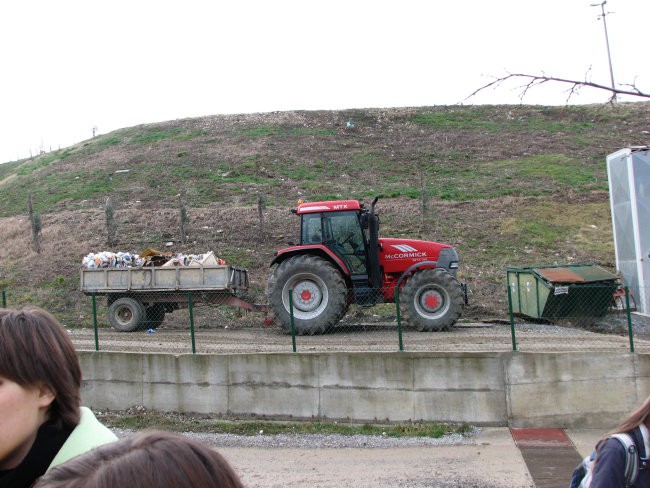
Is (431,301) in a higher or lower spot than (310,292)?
lower

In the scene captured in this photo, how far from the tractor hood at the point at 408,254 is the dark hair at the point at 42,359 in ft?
39.8

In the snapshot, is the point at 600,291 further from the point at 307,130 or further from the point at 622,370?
the point at 307,130

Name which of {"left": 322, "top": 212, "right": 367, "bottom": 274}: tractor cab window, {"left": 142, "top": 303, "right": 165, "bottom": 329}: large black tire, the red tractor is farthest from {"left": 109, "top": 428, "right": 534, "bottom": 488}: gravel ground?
{"left": 142, "top": 303, "right": 165, "bottom": 329}: large black tire

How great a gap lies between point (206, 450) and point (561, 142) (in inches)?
1518

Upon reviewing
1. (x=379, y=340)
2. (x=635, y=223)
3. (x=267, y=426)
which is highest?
(x=635, y=223)

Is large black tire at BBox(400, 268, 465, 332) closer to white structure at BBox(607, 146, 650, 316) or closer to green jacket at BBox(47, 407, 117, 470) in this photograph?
white structure at BBox(607, 146, 650, 316)

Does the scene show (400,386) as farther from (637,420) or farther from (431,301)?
(637,420)

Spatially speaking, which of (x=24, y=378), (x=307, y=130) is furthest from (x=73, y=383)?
(x=307, y=130)

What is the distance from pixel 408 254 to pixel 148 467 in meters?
13.2

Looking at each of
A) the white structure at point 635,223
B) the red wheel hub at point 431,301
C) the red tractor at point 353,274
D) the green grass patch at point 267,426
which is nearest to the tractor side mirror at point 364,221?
the red tractor at point 353,274

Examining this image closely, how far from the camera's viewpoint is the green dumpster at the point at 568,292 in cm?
1409

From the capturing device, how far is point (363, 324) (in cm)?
1514

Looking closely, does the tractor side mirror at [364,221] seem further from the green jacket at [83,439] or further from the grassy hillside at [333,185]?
the green jacket at [83,439]

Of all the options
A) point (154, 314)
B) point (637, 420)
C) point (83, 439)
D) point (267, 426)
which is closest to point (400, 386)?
point (267, 426)
